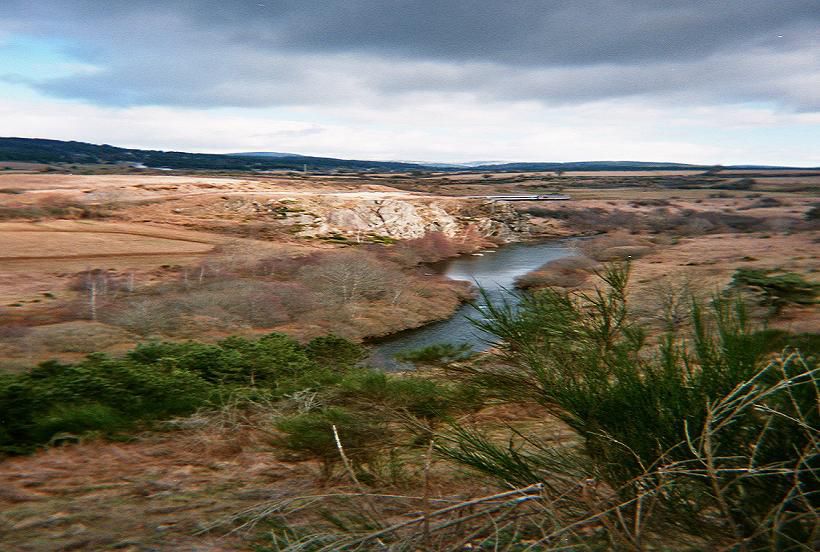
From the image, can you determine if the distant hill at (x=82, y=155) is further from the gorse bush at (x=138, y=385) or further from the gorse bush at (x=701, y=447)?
the gorse bush at (x=701, y=447)

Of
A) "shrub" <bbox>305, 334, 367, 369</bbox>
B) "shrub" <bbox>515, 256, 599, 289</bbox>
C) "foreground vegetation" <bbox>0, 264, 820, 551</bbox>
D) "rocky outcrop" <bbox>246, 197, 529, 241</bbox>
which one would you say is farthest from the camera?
"rocky outcrop" <bbox>246, 197, 529, 241</bbox>

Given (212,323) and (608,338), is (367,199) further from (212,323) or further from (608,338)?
(608,338)

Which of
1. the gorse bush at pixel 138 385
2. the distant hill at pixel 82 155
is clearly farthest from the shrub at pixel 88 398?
the distant hill at pixel 82 155

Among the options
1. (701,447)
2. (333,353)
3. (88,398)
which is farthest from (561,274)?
(701,447)

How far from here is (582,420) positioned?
4941 millimetres

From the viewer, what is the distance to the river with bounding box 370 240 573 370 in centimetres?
2419

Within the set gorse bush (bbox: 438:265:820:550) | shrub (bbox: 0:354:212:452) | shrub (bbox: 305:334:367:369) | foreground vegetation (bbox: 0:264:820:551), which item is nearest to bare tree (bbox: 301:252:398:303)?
shrub (bbox: 305:334:367:369)

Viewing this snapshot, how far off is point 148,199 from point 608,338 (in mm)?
55710

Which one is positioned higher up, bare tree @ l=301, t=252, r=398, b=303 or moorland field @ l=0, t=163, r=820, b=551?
moorland field @ l=0, t=163, r=820, b=551

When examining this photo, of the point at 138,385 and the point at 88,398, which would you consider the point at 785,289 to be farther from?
the point at 88,398

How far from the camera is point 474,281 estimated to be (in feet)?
115

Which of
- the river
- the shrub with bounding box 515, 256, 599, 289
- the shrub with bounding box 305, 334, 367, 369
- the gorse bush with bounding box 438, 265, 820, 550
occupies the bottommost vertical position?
the river

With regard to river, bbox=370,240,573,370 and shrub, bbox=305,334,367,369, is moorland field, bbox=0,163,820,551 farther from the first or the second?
river, bbox=370,240,573,370

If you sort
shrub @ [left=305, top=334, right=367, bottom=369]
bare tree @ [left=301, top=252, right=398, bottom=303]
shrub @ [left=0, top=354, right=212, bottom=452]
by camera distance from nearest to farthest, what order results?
shrub @ [left=0, top=354, right=212, bottom=452], shrub @ [left=305, top=334, right=367, bottom=369], bare tree @ [left=301, top=252, right=398, bottom=303]
